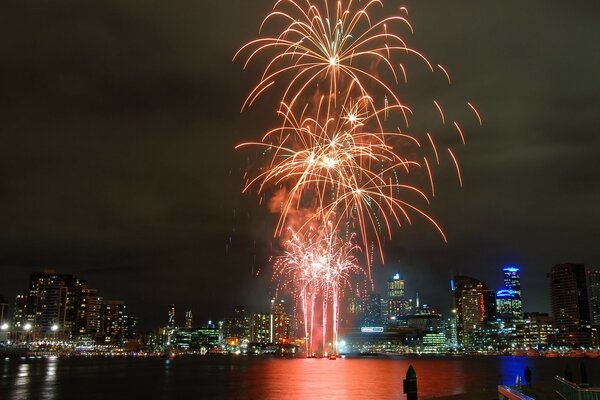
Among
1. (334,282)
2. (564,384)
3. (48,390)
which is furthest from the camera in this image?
(334,282)

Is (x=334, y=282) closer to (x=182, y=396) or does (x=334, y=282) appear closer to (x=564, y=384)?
(x=182, y=396)

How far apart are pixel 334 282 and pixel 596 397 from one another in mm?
51999

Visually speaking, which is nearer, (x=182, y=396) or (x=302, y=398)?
(x=302, y=398)

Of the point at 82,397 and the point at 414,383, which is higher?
the point at 414,383

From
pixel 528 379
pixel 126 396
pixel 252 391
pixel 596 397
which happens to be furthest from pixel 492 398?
pixel 126 396

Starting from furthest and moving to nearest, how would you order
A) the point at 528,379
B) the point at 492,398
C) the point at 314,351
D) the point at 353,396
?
the point at 314,351 < the point at 353,396 < the point at 528,379 < the point at 492,398

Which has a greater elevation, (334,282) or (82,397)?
(334,282)

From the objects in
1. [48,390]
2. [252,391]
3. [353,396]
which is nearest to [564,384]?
[353,396]

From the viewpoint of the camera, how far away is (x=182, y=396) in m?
52.3

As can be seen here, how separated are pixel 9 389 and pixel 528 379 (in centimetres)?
5182

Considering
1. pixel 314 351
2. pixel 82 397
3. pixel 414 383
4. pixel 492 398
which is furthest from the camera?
pixel 314 351

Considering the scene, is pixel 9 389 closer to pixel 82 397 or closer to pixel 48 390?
pixel 48 390

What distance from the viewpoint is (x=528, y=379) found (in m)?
33.0

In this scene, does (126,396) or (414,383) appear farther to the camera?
(126,396)
